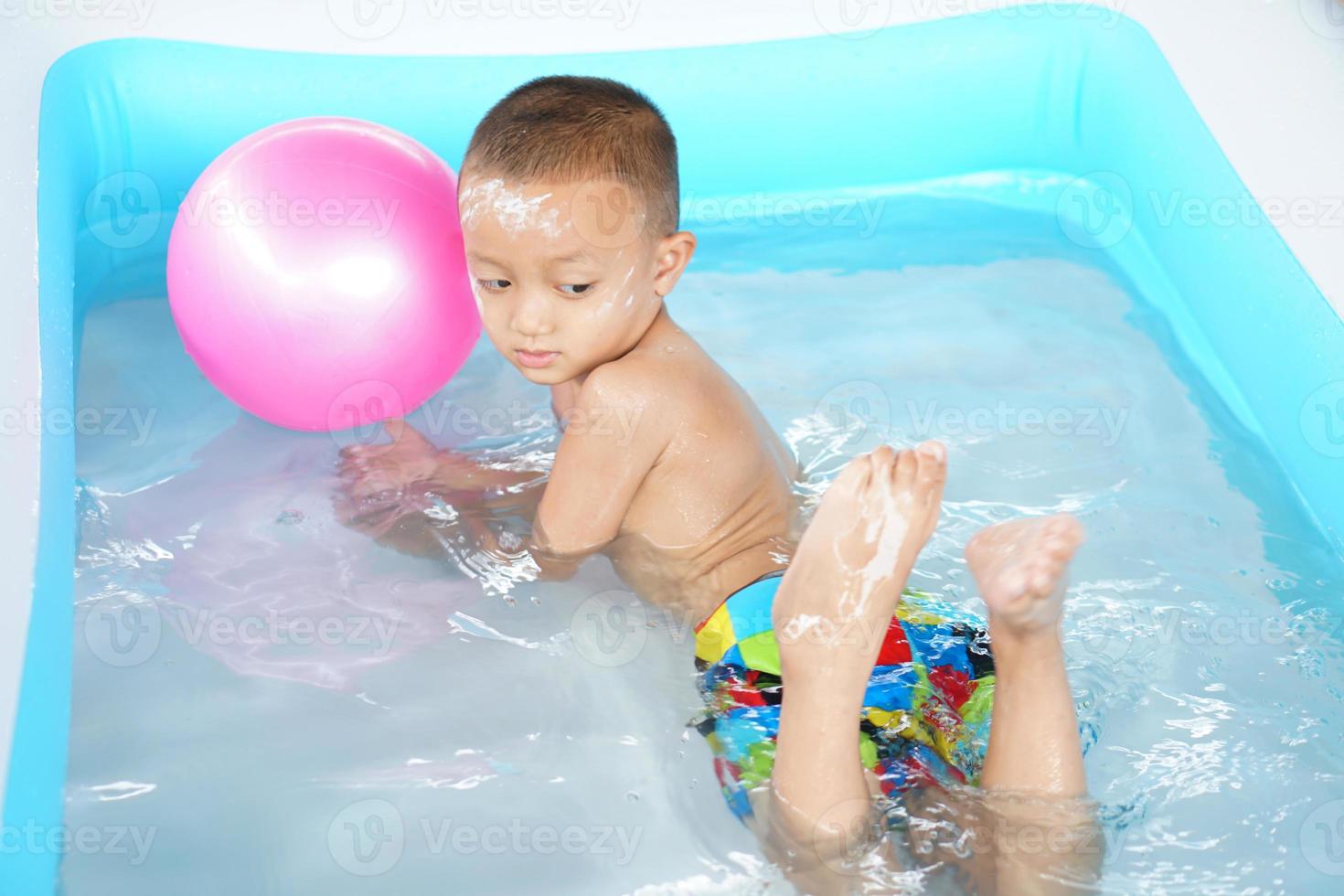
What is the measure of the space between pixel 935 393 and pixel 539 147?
3.21ft

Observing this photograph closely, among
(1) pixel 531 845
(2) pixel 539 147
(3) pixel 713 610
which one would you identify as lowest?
(1) pixel 531 845

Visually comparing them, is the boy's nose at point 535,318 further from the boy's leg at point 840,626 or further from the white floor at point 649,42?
the white floor at point 649,42

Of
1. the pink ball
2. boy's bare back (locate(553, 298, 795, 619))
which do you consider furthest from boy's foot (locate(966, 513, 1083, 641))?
the pink ball

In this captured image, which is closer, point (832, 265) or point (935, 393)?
point (935, 393)

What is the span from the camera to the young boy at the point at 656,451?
1328 mm

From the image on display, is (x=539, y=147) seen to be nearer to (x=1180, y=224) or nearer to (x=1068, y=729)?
(x=1068, y=729)

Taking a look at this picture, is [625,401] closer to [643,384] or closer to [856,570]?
[643,384]

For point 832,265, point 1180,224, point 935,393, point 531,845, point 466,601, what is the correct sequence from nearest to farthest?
point 531,845 < point 466,601 < point 935,393 < point 1180,224 < point 832,265

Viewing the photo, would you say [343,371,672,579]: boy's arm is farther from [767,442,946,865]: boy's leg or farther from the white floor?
the white floor

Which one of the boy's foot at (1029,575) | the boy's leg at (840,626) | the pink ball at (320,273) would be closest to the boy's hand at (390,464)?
the pink ball at (320,273)

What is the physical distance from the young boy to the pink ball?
163 mm

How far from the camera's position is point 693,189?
289 cm

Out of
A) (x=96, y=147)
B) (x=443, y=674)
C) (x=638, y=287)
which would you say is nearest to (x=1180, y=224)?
(x=638, y=287)

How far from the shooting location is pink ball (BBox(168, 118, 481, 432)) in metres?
1.79
